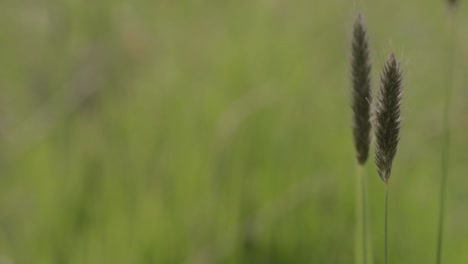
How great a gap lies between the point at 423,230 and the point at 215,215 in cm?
48

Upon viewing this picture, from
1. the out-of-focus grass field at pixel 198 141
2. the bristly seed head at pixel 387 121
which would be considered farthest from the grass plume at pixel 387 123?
the out-of-focus grass field at pixel 198 141

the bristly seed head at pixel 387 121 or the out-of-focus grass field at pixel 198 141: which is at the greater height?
the bristly seed head at pixel 387 121

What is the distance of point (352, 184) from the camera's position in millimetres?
1896

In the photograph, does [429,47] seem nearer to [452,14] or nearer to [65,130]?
[65,130]

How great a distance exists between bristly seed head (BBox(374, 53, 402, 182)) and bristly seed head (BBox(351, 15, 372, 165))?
84 millimetres

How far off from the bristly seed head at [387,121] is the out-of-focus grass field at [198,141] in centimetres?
46

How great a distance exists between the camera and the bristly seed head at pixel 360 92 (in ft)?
2.78

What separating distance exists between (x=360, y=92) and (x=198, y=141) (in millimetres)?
1210

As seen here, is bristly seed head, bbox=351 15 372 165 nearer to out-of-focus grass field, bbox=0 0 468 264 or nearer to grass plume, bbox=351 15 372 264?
grass plume, bbox=351 15 372 264

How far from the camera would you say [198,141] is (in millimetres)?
2045

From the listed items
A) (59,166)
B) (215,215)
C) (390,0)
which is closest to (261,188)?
(215,215)

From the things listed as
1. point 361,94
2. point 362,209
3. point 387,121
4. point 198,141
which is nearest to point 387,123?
point 387,121

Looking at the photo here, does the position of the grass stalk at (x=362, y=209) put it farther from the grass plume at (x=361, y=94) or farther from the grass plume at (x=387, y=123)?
the grass plume at (x=387, y=123)

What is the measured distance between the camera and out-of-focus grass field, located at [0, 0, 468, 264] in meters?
1.70
